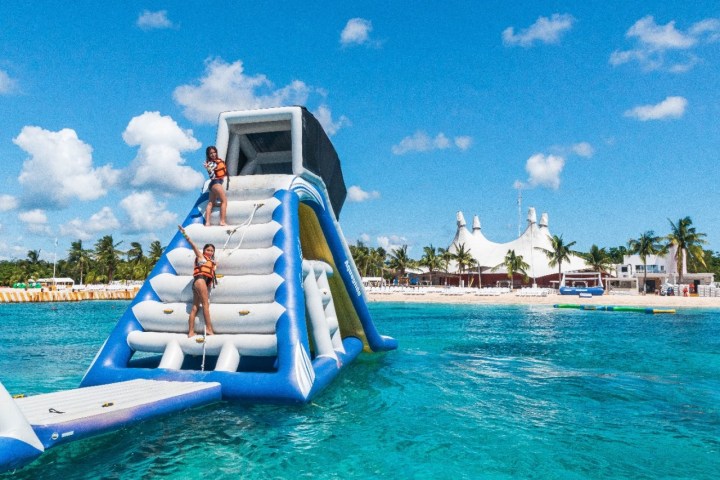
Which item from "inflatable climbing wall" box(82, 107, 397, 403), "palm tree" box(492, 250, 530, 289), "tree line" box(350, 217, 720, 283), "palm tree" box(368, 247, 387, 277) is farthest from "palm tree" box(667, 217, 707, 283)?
"inflatable climbing wall" box(82, 107, 397, 403)

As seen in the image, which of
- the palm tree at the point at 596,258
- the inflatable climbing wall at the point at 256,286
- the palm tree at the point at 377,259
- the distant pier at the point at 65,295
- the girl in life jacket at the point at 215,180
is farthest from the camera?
the palm tree at the point at 377,259

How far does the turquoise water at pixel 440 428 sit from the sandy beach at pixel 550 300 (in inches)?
Result: 1232

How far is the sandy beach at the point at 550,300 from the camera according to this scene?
129 ft

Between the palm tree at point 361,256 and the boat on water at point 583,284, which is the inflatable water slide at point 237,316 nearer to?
the boat on water at point 583,284

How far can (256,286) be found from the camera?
6973 millimetres

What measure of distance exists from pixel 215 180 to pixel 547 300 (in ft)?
137

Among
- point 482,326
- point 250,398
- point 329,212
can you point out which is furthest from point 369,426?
point 482,326

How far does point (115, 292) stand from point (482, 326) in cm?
4595

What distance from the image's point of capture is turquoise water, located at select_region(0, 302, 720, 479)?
4.75m

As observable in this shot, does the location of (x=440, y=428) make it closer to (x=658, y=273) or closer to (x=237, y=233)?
(x=237, y=233)

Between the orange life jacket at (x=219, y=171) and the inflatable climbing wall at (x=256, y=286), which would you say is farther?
the orange life jacket at (x=219, y=171)

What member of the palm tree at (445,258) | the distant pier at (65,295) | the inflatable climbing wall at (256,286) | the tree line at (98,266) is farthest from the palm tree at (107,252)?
the inflatable climbing wall at (256,286)

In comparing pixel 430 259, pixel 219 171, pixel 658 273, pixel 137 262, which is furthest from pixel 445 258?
pixel 219 171

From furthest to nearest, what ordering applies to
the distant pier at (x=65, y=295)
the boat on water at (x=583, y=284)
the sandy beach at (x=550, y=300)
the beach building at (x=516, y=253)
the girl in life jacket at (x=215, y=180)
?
the beach building at (x=516, y=253)
the distant pier at (x=65, y=295)
the boat on water at (x=583, y=284)
the sandy beach at (x=550, y=300)
the girl in life jacket at (x=215, y=180)
